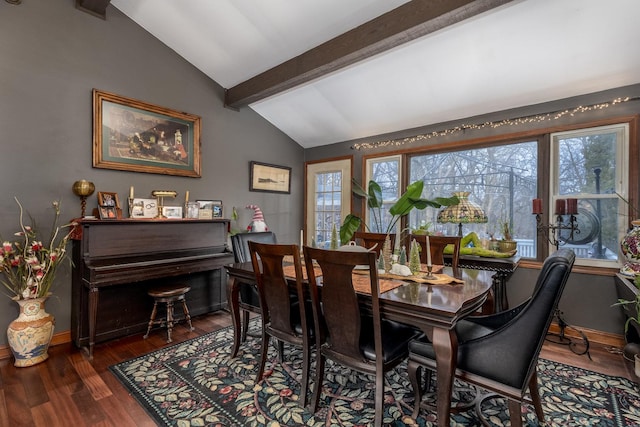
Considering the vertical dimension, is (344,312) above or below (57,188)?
below

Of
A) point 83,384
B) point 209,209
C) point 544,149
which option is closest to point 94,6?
point 209,209

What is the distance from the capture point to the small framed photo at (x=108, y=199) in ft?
9.80

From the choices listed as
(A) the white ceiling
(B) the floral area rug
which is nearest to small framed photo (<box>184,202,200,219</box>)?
(B) the floral area rug

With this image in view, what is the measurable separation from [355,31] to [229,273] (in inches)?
95.3

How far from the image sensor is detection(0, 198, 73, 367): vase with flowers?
2393mm

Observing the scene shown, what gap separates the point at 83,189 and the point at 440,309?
3.21 metres

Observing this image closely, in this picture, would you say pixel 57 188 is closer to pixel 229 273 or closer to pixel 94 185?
pixel 94 185

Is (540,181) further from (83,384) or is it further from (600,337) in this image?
(83,384)

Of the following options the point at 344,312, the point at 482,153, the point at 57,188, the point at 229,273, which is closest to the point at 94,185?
the point at 57,188

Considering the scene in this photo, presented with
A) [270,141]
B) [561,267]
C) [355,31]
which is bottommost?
[561,267]

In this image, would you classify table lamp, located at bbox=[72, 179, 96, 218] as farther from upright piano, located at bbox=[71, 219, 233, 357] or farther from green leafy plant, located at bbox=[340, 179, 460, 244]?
green leafy plant, located at bbox=[340, 179, 460, 244]

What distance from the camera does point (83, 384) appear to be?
7.09 ft

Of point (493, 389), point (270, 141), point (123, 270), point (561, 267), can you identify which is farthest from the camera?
point (270, 141)

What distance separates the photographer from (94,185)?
118 inches
